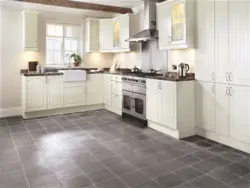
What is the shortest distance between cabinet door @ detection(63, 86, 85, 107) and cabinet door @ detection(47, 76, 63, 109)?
4.9 inches

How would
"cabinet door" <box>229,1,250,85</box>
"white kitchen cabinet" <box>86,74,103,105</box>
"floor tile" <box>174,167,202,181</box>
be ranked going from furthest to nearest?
"white kitchen cabinet" <box>86,74,103,105</box>
"cabinet door" <box>229,1,250,85</box>
"floor tile" <box>174,167,202,181</box>

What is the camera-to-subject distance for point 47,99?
18.0 ft

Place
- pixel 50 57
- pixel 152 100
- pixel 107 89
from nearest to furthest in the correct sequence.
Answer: pixel 152 100 < pixel 107 89 < pixel 50 57

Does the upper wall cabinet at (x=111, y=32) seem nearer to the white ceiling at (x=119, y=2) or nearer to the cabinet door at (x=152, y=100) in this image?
the white ceiling at (x=119, y=2)

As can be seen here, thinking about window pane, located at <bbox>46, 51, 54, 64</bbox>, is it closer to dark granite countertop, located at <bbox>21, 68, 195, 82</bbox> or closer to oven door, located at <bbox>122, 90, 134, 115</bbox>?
dark granite countertop, located at <bbox>21, 68, 195, 82</bbox>

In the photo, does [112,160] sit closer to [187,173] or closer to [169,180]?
[169,180]

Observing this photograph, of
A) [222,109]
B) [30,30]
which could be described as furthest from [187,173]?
[30,30]

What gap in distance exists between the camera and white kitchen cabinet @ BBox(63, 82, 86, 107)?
5758mm

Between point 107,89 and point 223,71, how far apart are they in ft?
10.6

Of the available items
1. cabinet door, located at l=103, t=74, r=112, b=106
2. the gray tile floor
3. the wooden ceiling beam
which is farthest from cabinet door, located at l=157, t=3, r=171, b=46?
cabinet door, located at l=103, t=74, r=112, b=106

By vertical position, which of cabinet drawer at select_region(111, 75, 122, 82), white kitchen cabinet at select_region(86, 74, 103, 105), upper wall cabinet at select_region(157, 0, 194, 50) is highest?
upper wall cabinet at select_region(157, 0, 194, 50)

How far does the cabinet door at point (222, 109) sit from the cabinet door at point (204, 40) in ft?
0.82

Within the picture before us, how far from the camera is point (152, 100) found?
437cm

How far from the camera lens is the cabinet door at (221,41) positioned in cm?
339
